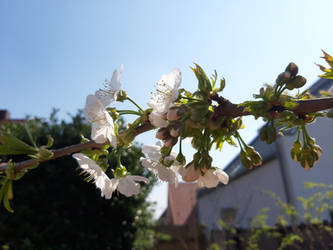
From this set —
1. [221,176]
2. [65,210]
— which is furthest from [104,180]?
[65,210]

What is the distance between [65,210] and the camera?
12.5ft

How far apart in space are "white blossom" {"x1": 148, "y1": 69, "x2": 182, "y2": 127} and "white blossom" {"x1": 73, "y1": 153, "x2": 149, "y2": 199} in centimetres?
18

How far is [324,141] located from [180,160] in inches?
46.4

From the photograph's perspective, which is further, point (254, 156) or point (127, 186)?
point (127, 186)

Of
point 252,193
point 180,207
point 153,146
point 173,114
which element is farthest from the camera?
point 180,207

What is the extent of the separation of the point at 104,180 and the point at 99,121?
0.51 ft

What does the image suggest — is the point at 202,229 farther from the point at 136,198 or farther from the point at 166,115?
the point at 166,115

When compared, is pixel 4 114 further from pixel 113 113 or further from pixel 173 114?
pixel 173 114

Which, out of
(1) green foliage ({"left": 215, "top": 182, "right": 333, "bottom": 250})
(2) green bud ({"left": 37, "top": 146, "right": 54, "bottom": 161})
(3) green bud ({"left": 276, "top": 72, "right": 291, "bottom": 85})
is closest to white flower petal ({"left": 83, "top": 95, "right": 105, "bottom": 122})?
(2) green bud ({"left": 37, "top": 146, "right": 54, "bottom": 161})

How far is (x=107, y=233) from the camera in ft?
12.7

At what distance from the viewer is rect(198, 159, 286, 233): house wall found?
21.2 ft

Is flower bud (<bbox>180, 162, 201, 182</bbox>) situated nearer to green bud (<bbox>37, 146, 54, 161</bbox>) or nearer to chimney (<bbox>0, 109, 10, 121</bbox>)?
green bud (<bbox>37, 146, 54, 161</bbox>)

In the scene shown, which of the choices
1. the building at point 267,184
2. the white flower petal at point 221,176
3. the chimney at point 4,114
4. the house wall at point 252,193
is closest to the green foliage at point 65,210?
the building at point 267,184

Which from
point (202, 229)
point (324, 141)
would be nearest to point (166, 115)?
point (324, 141)
